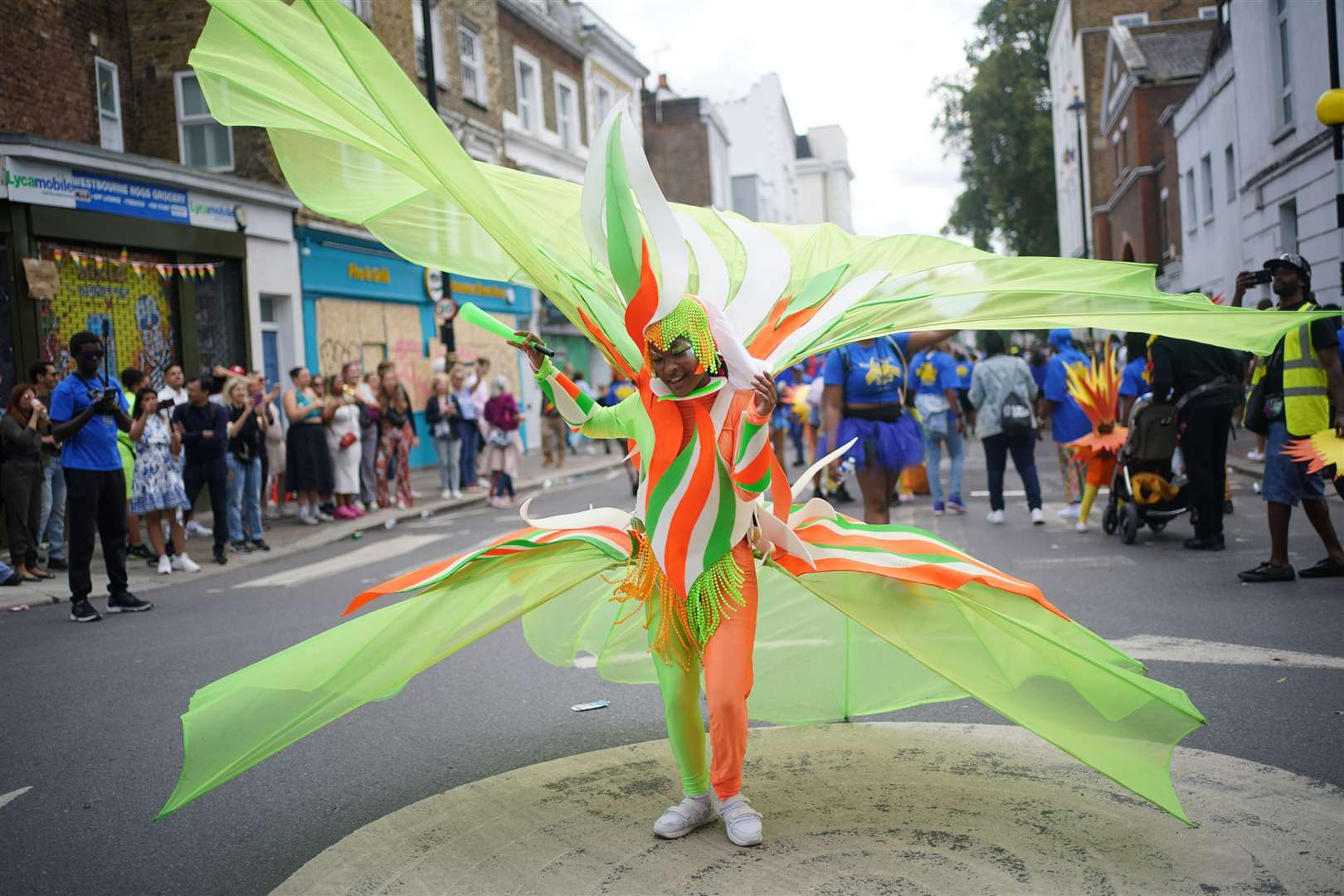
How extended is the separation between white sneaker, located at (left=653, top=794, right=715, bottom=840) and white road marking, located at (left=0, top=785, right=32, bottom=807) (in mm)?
2711

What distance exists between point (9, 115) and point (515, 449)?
26.1ft

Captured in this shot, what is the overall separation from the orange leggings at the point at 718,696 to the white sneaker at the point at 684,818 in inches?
1.7

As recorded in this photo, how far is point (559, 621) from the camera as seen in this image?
4.82 m

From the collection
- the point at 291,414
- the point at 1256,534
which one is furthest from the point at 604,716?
the point at 291,414

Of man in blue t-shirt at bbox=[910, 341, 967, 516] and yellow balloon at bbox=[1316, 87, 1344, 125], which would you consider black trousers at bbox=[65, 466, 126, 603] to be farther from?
yellow balloon at bbox=[1316, 87, 1344, 125]

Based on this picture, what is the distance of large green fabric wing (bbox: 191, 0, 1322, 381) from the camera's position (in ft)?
12.7

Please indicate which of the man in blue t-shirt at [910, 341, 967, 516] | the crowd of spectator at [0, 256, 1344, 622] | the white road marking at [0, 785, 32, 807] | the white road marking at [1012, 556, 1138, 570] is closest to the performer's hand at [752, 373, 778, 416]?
the crowd of spectator at [0, 256, 1344, 622]

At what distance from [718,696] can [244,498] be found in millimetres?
10373

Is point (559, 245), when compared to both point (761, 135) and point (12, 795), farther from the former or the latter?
point (761, 135)

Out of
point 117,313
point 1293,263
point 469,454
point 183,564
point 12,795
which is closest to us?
point 12,795

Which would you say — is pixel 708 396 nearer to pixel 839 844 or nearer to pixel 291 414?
pixel 839 844

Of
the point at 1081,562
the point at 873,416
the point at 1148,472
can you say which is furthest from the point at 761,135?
the point at 873,416

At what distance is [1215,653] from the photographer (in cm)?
615

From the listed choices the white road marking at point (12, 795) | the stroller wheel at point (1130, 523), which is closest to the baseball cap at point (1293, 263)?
the stroller wheel at point (1130, 523)
